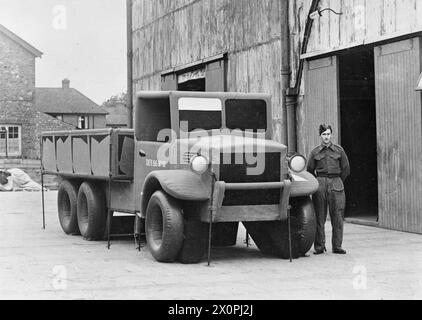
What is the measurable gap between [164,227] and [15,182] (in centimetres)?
2173

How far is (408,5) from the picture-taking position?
1303cm

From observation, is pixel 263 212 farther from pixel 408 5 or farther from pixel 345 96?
pixel 345 96

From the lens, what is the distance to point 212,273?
29.6ft

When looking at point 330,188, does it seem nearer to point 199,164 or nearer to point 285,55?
point 199,164

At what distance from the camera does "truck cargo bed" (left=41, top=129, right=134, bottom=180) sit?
1155cm

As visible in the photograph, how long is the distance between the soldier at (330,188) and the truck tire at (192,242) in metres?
1.89

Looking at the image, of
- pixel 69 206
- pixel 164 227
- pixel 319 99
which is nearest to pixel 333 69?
pixel 319 99

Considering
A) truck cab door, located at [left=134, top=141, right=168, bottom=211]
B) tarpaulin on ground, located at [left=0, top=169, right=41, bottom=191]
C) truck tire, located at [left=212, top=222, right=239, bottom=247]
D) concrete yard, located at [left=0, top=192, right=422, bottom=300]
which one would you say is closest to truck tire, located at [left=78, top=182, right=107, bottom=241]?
concrete yard, located at [left=0, top=192, right=422, bottom=300]

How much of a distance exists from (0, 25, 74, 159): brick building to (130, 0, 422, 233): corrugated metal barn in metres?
23.8

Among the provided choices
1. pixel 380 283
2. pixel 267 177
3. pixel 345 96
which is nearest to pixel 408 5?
pixel 345 96

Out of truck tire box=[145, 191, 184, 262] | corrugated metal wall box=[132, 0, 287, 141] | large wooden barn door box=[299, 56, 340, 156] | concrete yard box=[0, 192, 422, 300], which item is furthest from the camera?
corrugated metal wall box=[132, 0, 287, 141]

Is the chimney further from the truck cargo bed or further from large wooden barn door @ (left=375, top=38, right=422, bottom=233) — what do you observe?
large wooden barn door @ (left=375, top=38, right=422, bottom=233)

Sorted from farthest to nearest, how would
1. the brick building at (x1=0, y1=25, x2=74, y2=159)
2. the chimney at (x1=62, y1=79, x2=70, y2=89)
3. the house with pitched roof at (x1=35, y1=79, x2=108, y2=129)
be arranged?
1. the chimney at (x1=62, y1=79, x2=70, y2=89)
2. the house with pitched roof at (x1=35, y1=79, x2=108, y2=129)
3. the brick building at (x1=0, y1=25, x2=74, y2=159)

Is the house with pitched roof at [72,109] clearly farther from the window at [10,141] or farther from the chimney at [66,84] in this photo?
the window at [10,141]
